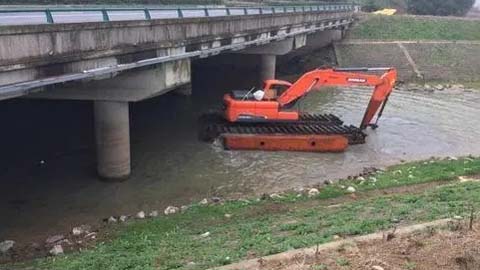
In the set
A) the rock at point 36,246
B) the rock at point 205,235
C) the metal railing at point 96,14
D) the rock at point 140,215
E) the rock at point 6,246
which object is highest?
the metal railing at point 96,14

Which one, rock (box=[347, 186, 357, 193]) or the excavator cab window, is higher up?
the excavator cab window

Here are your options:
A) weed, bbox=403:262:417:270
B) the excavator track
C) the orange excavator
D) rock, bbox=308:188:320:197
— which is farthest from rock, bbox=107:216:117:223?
weed, bbox=403:262:417:270

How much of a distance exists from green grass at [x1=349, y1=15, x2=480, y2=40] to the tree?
49.6ft

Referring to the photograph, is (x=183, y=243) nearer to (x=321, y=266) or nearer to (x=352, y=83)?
(x=321, y=266)

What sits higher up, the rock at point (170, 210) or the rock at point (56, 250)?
the rock at point (56, 250)

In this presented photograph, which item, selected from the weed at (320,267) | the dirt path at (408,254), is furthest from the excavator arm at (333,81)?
the weed at (320,267)

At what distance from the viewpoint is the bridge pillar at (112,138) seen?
55.9 ft

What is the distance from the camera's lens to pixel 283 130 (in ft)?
73.2

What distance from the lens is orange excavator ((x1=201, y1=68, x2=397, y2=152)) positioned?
848 inches

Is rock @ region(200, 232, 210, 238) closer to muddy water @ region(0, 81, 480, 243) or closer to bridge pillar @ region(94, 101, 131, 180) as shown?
muddy water @ region(0, 81, 480, 243)

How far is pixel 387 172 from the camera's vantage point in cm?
1861

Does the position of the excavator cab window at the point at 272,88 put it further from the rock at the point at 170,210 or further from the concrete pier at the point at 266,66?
the concrete pier at the point at 266,66

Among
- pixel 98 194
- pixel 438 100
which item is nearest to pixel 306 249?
pixel 98 194

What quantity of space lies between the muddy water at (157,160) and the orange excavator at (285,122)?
438 millimetres
